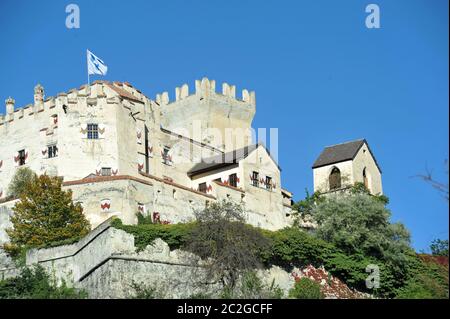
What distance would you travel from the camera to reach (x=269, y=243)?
5775 cm

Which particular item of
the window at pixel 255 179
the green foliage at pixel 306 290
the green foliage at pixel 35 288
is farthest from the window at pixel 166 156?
the green foliage at pixel 35 288

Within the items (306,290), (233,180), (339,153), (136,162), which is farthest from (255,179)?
(306,290)

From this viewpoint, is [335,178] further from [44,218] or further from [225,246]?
[44,218]

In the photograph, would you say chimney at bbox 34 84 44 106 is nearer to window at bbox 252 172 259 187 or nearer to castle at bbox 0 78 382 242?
castle at bbox 0 78 382 242

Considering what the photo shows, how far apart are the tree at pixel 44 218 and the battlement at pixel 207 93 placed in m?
26.9

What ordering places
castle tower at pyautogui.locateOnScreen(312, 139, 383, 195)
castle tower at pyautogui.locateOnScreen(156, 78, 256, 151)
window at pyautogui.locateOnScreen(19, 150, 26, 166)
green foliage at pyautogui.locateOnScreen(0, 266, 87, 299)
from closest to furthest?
green foliage at pyautogui.locateOnScreen(0, 266, 87, 299)
window at pyautogui.locateOnScreen(19, 150, 26, 166)
castle tower at pyautogui.locateOnScreen(312, 139, 383, 195)
castle tower at pyautogui.locateOnScreen(156, 78, 256, 151)

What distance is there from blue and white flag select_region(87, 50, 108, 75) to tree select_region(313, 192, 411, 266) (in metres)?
18.1

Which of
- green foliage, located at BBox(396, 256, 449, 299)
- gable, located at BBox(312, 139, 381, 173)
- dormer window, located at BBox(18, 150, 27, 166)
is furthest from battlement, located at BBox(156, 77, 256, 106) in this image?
green foliage, located at BBox(396, 256, 449, 299)

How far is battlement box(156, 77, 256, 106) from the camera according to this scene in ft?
287

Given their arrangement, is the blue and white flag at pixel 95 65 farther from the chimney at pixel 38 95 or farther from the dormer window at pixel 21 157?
the dormer window at pixel 21 157

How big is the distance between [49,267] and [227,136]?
31.6 m

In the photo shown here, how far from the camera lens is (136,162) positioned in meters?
69.4
